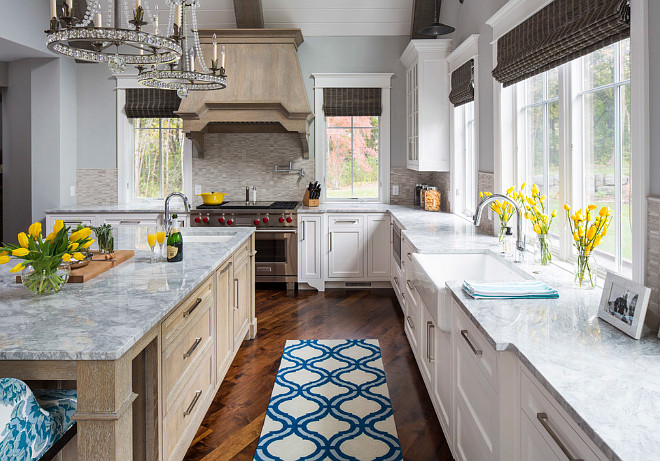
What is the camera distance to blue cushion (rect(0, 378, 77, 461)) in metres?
1.40

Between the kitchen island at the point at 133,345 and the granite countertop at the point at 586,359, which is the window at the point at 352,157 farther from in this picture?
the granite countertop at the point at 586,359

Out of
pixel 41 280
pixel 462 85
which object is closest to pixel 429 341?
pixel 41 280

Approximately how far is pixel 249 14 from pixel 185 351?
4.64 m

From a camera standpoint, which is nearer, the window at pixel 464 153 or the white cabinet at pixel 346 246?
the window at pixel 464 153

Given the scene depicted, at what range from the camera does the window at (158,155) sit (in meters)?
6.53

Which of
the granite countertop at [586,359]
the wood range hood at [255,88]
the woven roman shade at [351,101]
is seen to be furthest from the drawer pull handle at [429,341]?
the woven roman shade at [351,101]

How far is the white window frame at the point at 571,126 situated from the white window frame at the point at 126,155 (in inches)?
153

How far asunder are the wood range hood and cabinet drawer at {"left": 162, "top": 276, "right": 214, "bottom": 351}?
3270mm

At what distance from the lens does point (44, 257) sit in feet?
6.90

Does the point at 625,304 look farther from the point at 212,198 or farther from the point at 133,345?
the point at 212,198

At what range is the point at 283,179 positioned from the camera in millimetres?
6527

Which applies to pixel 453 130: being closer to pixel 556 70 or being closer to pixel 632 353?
pixel 556 70

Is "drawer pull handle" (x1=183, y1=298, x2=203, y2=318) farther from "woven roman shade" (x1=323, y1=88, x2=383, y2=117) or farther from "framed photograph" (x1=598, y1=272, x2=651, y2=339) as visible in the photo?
"woven roman shade" (x1=323, y1=88, x2=383, y2=117)

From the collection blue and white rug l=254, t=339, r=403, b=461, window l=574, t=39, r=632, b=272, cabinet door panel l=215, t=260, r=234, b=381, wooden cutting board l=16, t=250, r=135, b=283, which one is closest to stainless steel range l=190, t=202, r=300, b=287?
blue and white rug l=254, t=339, r=403, b=461
